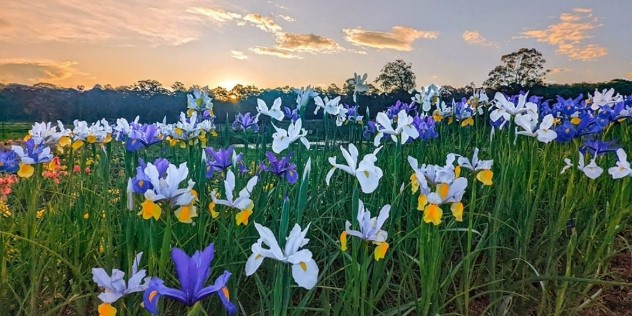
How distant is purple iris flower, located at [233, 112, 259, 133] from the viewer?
167 inches

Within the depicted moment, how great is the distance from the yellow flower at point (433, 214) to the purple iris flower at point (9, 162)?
7.99 ft

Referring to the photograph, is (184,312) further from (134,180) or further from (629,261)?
(629,261)

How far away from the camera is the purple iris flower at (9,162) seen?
322 cm

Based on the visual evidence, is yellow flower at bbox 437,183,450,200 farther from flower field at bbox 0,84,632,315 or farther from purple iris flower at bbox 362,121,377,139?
purple iris flower at bbox 362,121,377,139

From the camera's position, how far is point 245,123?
4254 mm

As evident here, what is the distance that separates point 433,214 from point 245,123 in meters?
2.29

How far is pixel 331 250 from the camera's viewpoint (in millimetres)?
3486

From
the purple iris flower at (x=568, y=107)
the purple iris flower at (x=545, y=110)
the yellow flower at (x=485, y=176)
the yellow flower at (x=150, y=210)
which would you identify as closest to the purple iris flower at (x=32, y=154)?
the yellow flower at (x=150, y=210)

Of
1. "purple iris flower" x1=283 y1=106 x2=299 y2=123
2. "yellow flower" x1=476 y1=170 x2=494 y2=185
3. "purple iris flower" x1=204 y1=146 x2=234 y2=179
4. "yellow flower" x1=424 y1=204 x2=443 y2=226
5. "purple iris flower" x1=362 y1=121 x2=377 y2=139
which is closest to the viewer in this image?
"yellow flower" x1=424 y1=204 x2=443 y2=226

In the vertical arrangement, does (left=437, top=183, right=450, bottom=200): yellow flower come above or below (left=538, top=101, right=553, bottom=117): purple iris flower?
below

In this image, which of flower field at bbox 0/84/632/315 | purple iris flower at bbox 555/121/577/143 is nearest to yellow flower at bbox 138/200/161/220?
flower field at bbox 0/84/632/315

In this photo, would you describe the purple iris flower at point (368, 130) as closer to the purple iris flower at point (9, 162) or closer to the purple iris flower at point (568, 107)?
the purple iris flower at point (568, 107)

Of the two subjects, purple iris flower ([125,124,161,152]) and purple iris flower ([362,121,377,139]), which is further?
purple iris flower ([362,121,377,139])

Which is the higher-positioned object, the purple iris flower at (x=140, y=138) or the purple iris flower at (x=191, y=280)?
the purple iris flower at (x=140, y=138)
